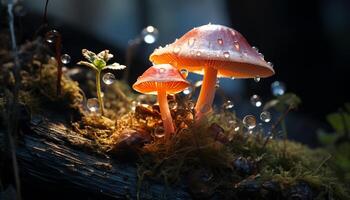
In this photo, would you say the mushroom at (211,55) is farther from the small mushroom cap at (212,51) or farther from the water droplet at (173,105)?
the water droplet at (173,105)

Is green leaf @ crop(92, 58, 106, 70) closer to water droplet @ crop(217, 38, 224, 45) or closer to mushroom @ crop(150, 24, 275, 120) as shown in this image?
mushroom @ crop(150, 24, 275, 120)

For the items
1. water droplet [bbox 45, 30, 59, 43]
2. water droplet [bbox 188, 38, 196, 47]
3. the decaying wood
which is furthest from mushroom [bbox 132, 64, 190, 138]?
water droplet [bbox 45, 30, 59, 43]

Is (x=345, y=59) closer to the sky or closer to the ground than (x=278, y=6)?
closer to the ground

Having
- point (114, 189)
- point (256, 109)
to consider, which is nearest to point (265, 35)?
point (256, 109)

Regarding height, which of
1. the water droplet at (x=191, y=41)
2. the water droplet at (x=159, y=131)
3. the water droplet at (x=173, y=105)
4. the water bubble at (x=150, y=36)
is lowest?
the water droplet at (x=159, y=131)

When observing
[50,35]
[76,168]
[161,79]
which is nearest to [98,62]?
[50,35]

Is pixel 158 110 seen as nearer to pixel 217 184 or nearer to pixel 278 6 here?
pixel 217 184

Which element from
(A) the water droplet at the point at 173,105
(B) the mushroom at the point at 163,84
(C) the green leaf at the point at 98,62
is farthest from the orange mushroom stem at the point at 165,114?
(C) the green leaf at the point at 98,62
